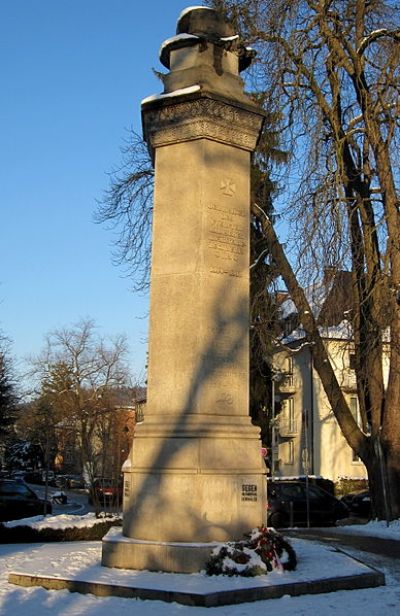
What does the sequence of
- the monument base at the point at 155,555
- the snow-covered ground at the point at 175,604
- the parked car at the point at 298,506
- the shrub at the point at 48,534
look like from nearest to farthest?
the snow-covered ground at the point at 175,604
the monument base at the point at 155,555
the shrub at the point at 48,534
the parked car at the point at 298,506

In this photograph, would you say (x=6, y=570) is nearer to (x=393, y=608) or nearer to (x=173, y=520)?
(x=173, y=520)

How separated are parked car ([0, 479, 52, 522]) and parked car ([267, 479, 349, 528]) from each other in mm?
6988

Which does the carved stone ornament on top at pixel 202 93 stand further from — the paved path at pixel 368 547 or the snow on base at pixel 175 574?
the paved path at pixel 368 547

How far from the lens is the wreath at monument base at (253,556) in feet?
27.4

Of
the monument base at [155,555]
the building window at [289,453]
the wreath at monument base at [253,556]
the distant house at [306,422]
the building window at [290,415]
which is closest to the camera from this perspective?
the wreath at monument base at [253,556]

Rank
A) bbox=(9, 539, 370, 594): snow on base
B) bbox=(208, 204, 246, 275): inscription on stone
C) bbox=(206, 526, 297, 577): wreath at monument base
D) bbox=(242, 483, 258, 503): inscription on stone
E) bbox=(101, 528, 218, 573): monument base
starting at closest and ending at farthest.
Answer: bbox=(9, 539, 370, 594): snow on base
bbox=(206, 526, 297, 577): wreath at monument base
bbox=(101, 528, 218, 573): monument base
bbox=(242, 483, 258, 503): inscription on stone
bbox=(208, 204, 246, 275): inscription on stone

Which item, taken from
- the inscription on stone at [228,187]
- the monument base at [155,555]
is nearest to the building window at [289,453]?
the inscription on stone at [228,187]

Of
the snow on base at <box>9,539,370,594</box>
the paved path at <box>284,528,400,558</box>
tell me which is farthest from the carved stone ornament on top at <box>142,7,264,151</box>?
the paved path at <box>284,528,400,558</box>

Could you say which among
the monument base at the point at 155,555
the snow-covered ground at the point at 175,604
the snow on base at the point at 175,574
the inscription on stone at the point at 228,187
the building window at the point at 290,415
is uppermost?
the inscription on stone at the point at 228,187

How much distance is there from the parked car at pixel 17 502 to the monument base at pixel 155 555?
1362cm

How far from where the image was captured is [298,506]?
2272 centimetres

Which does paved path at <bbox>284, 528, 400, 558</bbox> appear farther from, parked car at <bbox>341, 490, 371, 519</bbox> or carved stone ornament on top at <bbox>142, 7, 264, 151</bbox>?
parked car at <bbox>341, 490, 371, 519</bbox>

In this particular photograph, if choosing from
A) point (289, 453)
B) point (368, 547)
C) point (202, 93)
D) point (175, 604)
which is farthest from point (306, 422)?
point (175, 604)

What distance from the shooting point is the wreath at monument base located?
27.4 feet
